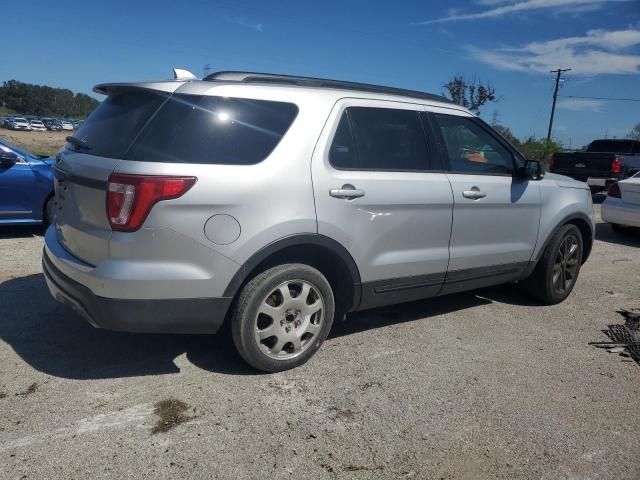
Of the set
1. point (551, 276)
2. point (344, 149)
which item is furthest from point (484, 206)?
point (344, 149)

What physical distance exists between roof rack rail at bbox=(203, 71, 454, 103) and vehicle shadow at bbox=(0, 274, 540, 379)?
1.79 metres

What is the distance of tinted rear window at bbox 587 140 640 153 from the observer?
17.2 m

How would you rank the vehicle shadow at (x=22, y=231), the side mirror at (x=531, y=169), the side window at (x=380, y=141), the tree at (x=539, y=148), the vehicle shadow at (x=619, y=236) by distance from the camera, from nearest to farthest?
the side window at (x=380, y=141)
the side mirror at (x=531, y=169)
the vehicle shadow at (x=22, y=231)
the vehicle shadow at (x=619, y=236)
the tree at (x=539, y=148)

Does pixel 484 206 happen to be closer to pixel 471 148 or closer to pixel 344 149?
pixel 471 148

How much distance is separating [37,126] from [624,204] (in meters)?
65.9

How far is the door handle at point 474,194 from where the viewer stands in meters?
4.34

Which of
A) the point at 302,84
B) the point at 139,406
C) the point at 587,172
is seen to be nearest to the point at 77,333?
the point at 139,406

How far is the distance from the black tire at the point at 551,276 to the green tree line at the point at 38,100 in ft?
325

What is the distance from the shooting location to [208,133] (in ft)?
10.4

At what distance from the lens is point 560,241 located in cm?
525

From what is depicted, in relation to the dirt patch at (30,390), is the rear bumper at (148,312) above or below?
above

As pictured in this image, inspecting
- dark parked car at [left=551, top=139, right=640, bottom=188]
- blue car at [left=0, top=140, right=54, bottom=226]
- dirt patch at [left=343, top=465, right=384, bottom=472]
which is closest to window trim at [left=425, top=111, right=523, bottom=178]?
dirt patch at [left=343, top=465, right=384, bottom=472]

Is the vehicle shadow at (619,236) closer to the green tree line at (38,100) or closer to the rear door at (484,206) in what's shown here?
the rear door at (484,206)

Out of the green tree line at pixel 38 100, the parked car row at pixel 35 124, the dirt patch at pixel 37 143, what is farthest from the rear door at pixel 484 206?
the green tree line at pixel 38 100
